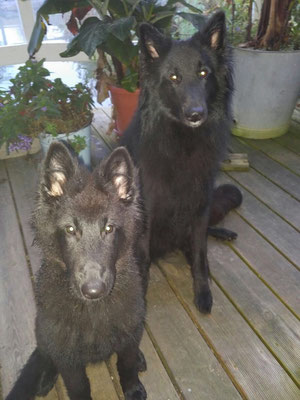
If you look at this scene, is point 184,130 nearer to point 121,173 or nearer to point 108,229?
point 121,173

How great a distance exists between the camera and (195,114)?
1.99 m

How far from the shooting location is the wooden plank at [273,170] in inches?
136

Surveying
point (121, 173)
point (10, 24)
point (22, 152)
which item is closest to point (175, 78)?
point (121, 173)

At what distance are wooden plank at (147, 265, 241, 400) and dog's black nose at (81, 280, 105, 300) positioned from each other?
0.86 metres

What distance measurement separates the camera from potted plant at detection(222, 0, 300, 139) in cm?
382

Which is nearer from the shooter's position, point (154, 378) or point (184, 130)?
point (154, 378)

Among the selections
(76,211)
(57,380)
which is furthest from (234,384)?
(76,211)

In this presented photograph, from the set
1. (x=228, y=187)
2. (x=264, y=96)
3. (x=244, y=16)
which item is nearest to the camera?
(x=228, y=187)

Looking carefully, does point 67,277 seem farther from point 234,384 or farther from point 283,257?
point 283,257

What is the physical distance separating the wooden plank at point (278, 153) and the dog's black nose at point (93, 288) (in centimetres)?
287

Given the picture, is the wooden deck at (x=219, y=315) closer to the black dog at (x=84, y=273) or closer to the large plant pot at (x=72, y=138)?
the black dog at (x=84, y=273)

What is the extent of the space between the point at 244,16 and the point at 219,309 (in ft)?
13.1

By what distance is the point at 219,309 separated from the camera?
232 cm

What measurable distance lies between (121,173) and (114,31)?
5.49 feet
